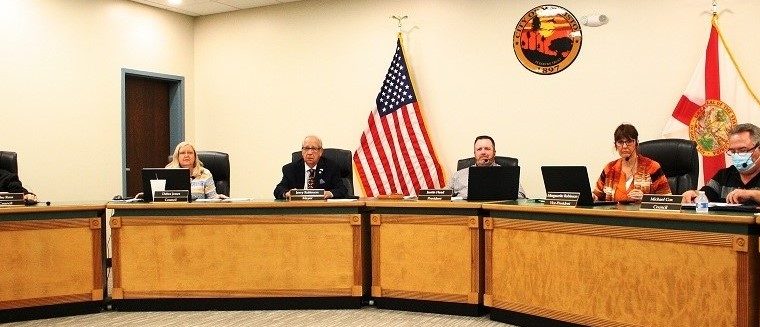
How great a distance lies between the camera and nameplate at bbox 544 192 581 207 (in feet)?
12.0

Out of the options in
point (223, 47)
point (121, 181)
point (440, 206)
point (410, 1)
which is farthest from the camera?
point (223, 47)

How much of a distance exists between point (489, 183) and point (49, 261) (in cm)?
275

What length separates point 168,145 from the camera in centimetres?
757

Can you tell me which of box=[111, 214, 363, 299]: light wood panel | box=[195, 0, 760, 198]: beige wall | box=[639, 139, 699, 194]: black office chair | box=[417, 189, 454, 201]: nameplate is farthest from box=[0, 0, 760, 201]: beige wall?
box=[111, 214, 363, 299]: light wood panel

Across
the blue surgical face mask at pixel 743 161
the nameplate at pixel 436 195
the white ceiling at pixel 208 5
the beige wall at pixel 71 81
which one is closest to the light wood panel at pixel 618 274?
the nameplate at pixel 436 195

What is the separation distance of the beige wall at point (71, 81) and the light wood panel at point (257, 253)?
2336 mm

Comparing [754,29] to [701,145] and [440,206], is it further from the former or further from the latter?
[440,206]

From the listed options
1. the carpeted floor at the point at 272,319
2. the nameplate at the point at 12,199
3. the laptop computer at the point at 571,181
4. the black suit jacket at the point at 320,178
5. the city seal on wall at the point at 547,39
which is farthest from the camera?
the city seal on wall at the point at 547,39

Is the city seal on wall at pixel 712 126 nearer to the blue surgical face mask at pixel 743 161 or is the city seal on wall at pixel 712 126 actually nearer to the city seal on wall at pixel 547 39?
the city seal on wall at pixel 547 39

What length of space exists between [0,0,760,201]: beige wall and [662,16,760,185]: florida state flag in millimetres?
88

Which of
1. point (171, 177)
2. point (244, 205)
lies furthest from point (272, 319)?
point (171, 177)

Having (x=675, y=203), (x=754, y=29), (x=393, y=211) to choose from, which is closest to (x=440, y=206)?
(x=393, y=211)

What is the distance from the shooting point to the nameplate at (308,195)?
4.55m

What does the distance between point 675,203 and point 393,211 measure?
170 centimetres
